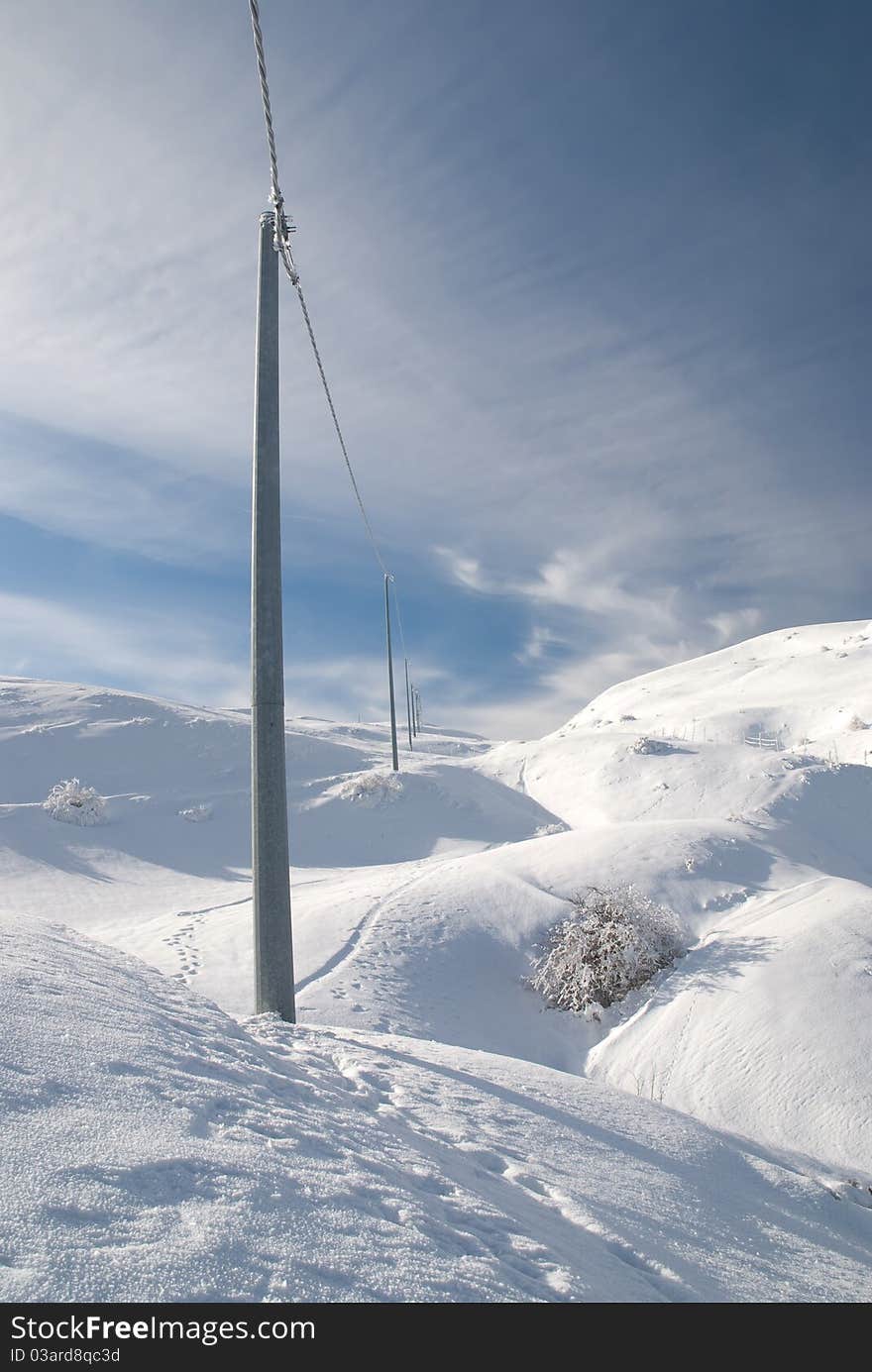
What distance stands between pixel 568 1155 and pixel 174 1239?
393 cm

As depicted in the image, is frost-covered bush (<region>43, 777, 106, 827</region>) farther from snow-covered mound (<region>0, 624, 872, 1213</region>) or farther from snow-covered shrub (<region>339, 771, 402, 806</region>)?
snow-covered shrub (<region>339, 771, 402, 806</region>)

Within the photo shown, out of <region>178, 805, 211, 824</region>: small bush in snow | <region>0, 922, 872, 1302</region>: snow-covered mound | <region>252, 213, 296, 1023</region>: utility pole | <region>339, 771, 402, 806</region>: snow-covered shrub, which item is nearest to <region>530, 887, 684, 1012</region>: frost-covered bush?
<region>0, 922, 872, 1302</region>: snow-covered mound

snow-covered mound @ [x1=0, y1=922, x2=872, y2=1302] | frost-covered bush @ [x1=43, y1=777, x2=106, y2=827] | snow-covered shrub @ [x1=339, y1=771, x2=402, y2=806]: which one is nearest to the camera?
snow-covered mound @ [x1=0, y1=922, x2=872, y2=1302]

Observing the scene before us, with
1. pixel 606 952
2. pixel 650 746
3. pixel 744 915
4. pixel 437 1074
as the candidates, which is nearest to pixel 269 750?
pixel 437 1074

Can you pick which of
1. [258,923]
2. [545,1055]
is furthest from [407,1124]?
[545,1055]

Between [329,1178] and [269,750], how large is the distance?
4.15m

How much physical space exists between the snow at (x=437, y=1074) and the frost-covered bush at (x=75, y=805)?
19.4 inches

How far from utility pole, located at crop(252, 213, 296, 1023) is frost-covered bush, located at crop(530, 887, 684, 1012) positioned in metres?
5.78

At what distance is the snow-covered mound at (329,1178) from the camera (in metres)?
2.68

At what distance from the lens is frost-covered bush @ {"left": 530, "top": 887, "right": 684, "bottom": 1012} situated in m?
11.5

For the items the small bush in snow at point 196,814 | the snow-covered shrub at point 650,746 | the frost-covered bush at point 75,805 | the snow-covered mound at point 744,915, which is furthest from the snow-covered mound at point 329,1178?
the snow-covered shrub at point 650,746

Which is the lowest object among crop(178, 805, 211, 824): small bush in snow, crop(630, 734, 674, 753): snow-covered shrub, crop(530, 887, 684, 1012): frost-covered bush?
crop(530, 887, 684, 1012): frost-covered bush

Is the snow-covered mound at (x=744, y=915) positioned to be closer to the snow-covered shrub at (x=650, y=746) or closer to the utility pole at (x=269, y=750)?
the snow-covered shrub at (x=650, y=746)

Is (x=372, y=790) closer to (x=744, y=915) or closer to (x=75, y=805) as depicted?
(x=75, y=805)
